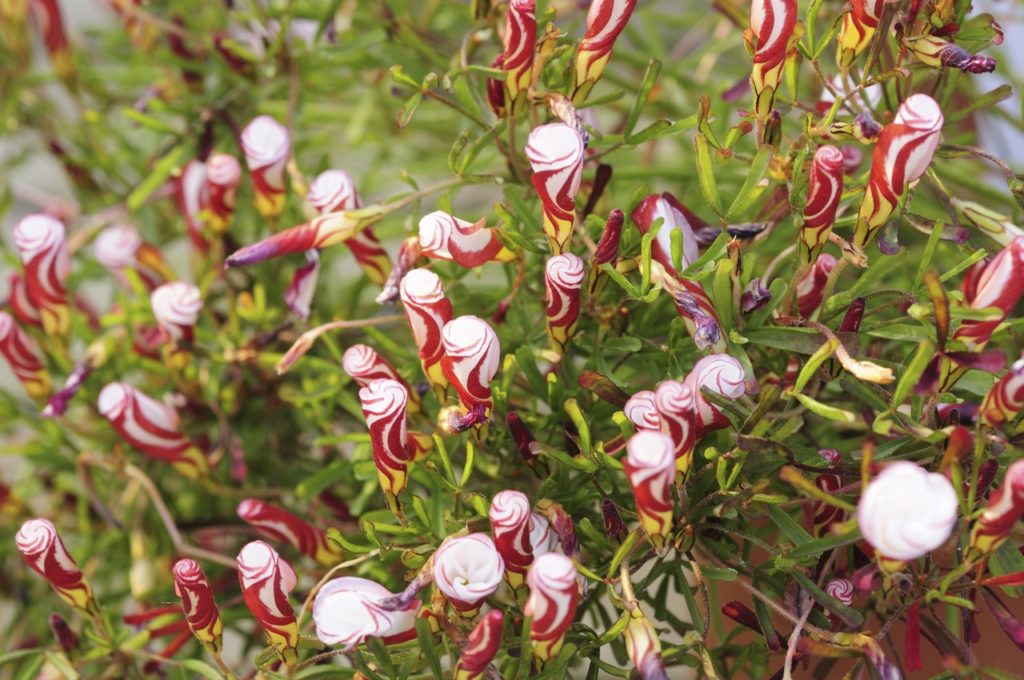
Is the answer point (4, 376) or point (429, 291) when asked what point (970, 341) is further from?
point (4, 376)

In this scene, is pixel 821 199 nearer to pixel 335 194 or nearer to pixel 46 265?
pixel 335 194

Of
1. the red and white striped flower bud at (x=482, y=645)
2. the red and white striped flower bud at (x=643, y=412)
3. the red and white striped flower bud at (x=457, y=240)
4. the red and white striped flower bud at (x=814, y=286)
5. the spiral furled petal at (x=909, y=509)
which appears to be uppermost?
the spiral furled petal at (x=909, y=509)

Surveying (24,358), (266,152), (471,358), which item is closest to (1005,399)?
(471,358)

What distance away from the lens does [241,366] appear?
1.57ft

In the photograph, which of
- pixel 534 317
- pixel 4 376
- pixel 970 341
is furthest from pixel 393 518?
pixel 4 376

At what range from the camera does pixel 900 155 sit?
284 mm

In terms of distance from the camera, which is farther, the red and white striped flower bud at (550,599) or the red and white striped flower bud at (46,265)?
the red and white striped flower bud at (46,265)

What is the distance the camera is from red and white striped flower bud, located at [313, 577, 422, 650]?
0.30 metres

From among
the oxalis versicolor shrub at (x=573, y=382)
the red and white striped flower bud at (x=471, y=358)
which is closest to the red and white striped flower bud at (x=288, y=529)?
the oxalis versicolor shrub at (x=573, y=382)

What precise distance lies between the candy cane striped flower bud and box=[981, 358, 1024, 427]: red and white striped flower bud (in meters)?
0.02

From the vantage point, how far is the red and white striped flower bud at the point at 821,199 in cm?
29

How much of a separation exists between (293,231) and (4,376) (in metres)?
0.82

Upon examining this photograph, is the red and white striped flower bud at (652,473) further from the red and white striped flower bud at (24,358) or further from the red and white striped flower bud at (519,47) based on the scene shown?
the red and white striped flower bud at (24,358)

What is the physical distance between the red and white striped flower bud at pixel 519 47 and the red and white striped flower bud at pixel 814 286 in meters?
0.10
